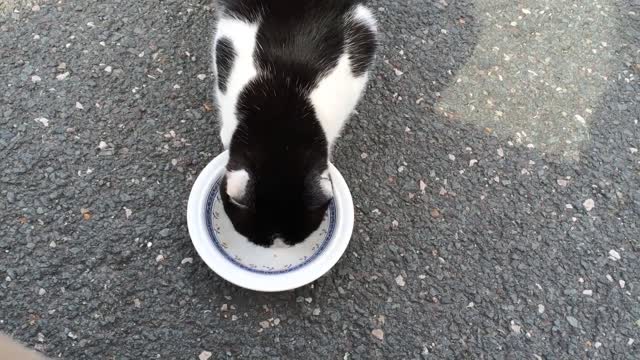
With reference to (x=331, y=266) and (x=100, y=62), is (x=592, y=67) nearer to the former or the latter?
(x=331, y=266)

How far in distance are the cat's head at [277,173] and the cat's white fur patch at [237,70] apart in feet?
0.37

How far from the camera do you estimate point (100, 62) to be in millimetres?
2131

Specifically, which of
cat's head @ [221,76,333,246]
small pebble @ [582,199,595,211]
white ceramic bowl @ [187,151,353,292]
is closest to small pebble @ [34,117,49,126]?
white ceramic bowl @ [187,151,353,292]

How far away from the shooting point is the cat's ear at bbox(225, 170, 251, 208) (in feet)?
4.72

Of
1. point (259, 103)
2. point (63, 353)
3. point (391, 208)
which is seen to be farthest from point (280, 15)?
point (63, 353)

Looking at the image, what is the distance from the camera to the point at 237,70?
5.74 feet

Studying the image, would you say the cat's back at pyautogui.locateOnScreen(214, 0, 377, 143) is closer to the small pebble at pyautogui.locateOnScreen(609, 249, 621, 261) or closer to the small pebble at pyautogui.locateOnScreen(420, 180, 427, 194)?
the small pebble at pyautogui.locateOnScreen(420, 180, 427, 194)

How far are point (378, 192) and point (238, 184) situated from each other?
72 cm

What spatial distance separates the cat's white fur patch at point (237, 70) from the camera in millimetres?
1702

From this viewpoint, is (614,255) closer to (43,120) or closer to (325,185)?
(325,185)

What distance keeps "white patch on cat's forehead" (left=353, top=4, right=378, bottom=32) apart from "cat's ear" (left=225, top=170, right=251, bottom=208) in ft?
2.51

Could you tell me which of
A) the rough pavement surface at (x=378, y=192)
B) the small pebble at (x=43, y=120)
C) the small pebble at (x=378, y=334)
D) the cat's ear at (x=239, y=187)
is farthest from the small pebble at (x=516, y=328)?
the small pebble at (x=43, y=120)

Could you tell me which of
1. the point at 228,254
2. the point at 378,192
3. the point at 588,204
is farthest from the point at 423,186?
the point at 228,254

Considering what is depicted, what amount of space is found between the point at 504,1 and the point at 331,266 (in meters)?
1.52
